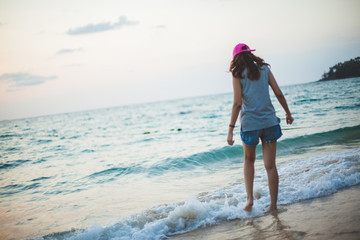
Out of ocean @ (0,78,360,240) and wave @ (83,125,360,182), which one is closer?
ocean @ (0,78,360,240)

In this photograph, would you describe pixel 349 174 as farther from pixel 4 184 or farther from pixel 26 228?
pixel 4 184

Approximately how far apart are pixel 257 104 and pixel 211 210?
1763 mm

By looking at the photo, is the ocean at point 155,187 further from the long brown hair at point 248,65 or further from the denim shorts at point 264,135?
the long brown hair at point 248,65

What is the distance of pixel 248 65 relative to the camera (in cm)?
308

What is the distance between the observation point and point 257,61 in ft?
10.3

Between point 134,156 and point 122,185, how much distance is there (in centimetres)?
359

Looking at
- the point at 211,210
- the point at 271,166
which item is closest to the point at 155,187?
the point at 211,210

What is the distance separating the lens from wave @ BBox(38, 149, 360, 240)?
11.4ft

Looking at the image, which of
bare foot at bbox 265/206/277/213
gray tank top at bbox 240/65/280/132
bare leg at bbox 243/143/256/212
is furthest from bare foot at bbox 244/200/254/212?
gray tank top at bbox 240/65/280/132

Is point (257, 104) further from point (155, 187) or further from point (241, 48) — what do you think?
point (155, 187)

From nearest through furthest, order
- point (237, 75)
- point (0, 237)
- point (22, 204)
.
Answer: point (237, 75)
point (0, 237)
point (22, 204)

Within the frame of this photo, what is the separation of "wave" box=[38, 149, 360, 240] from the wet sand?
18cm

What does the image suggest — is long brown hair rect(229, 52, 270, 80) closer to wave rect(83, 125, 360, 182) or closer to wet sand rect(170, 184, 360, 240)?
wet sand rect(170, 184, 360, 240)

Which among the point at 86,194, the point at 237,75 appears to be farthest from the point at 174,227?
the point at 86,194
